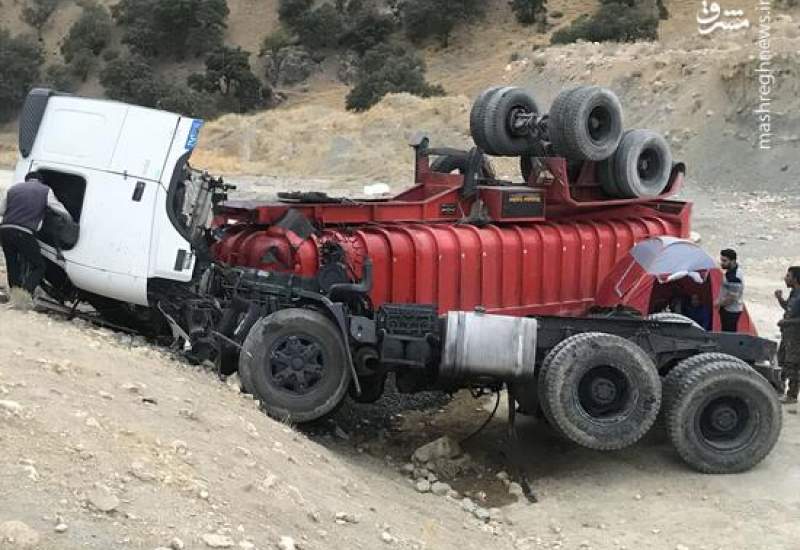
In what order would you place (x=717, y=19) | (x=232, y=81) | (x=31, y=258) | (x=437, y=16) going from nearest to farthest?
(x=31, y=258) < (x=717, y=19) < (x=232, y=81) < (x=437, y=16)

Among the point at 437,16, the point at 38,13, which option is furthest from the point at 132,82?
the point at 437,16

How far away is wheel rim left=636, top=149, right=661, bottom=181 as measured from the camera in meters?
10.2

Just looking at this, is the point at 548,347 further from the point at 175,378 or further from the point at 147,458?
the point at 147,458

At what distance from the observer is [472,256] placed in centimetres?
891

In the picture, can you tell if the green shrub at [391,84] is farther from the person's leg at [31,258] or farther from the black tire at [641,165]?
the person's leg at [31,258]

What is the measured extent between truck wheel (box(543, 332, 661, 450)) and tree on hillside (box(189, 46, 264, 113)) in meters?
47.6

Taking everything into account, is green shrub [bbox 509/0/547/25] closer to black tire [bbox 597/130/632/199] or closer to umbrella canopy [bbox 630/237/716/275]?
black tire [bbox 597/130/632/199]

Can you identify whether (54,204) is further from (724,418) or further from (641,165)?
(641,165)

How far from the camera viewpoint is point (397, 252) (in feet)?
28.0

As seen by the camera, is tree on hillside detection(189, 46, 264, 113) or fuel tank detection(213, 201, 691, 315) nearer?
fuel tank detection(213, 201, 691, 315)

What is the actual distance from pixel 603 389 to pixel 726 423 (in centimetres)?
104

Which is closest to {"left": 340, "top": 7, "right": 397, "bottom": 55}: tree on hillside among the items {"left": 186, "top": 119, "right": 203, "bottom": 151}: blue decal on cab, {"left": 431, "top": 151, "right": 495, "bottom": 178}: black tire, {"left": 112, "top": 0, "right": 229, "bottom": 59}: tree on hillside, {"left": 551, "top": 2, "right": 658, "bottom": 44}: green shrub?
{"left": 112, "top": 0, "right": 229, "bottom": 59}: tree on hillside

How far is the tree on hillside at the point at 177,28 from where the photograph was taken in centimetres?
6062

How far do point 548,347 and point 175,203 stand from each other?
3.02 m
